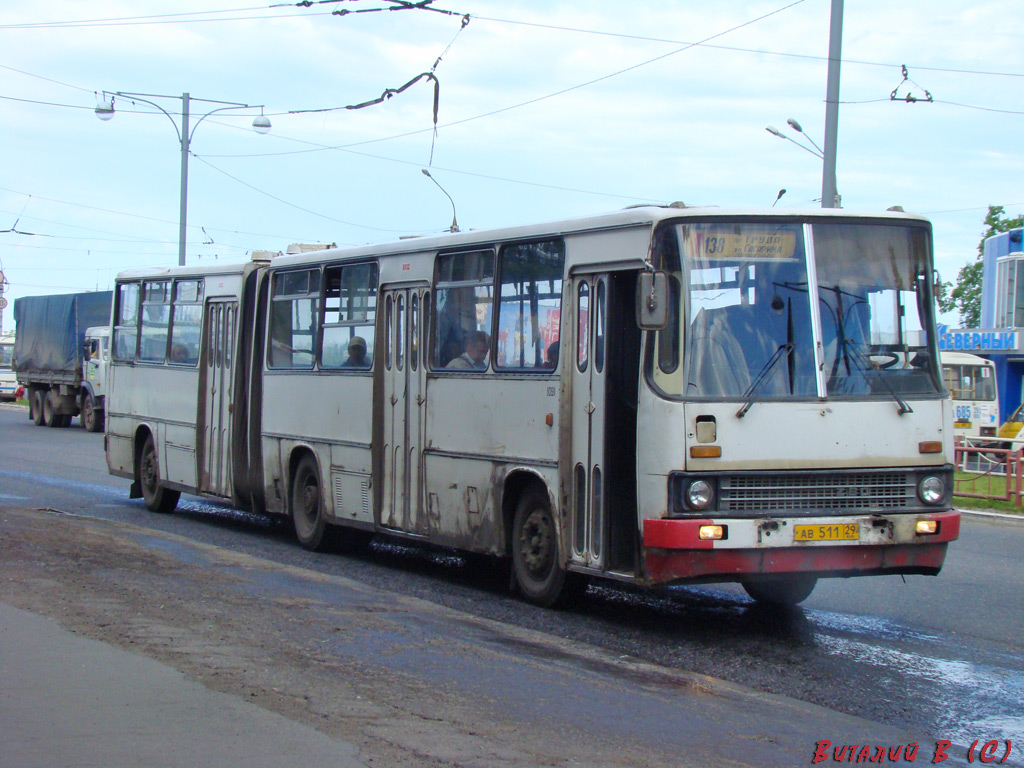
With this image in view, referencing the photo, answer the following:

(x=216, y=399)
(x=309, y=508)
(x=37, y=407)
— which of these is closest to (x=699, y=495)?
(x=309, y=508)

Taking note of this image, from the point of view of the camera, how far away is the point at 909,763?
19.5ft

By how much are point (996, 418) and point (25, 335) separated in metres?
31.3

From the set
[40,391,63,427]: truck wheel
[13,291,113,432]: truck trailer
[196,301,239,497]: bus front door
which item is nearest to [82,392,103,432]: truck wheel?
[13,291,113,432]: truck trailer

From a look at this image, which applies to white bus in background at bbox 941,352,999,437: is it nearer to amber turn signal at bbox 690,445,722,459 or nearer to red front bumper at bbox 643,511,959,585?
red front bumper at bbox 643,511,959,585

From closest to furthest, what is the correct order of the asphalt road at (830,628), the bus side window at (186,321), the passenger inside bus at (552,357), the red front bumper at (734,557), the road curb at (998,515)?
the asphalt road at (830,628)
the red front bumper at (734,557)
the passenger inside bus at (552,357)
the bus side window at (186,321)
the road curb at (998,515)

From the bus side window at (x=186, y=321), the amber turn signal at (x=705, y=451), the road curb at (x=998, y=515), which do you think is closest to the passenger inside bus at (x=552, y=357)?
the amber turn signal at (x=705, y=451)

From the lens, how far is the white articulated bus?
28.2 ft

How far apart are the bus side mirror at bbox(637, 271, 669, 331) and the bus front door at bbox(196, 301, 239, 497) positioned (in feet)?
26.2

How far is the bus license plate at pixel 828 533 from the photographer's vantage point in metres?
8.60

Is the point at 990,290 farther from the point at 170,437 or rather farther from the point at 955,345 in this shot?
the point at 170,437

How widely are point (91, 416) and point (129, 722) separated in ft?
115

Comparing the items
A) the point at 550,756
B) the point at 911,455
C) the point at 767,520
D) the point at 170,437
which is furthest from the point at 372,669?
the point at 170,437

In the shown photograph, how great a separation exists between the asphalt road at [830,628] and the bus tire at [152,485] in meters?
2.04

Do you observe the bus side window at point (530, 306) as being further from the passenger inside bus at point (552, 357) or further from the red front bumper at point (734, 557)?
the red front bumper at point (734, 557)
